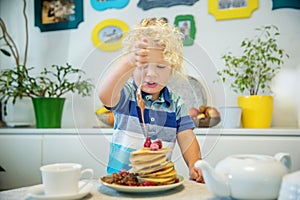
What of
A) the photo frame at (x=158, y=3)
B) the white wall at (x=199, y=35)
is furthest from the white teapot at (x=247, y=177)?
the photo frame at (x=158, y=3)

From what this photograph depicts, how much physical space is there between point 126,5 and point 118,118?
1.21 metres

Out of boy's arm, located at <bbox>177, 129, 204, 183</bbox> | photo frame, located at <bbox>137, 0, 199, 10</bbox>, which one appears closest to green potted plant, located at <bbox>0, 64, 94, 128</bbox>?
photo frame, located at <bbox>137, 0, 199, 10</bbox>

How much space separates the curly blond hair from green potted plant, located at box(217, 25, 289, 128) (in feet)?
2.77

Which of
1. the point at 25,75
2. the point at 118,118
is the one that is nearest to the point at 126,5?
the point at 25,75

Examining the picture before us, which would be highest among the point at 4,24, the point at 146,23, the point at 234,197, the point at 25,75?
the point at 4,24

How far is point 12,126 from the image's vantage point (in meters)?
1.88

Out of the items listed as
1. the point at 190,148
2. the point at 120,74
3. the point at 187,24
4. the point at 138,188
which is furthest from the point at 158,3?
the point at 138,188

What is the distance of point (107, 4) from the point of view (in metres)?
1.89

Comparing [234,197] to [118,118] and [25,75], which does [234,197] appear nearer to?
[118,118]

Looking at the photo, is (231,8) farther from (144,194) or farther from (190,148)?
(144,194)

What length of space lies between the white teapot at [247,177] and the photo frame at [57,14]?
1.54m

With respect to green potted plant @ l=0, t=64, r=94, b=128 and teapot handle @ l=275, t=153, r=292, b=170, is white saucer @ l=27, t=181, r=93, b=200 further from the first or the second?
green potted plant @ l=0, t=64, r=94, b=128

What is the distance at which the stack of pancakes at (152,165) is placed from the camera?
0.64 metres

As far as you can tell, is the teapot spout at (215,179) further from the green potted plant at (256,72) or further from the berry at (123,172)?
the green potted plant at (256,72)
